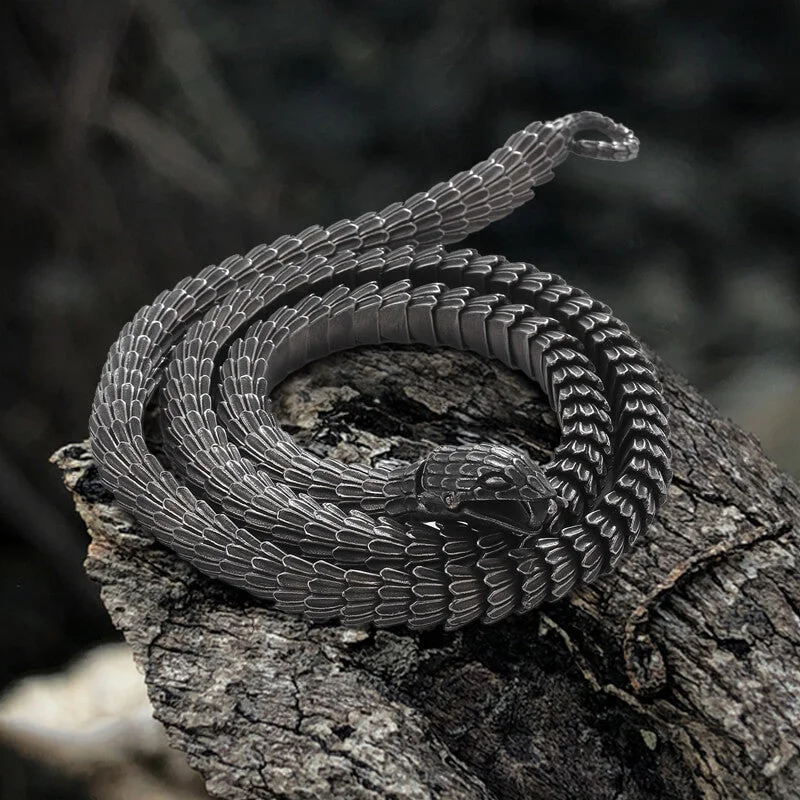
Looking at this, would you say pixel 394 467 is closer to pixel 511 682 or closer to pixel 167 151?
pixel 511 682

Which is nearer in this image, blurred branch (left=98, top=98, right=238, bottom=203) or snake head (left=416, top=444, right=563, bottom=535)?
snake head (left=416, top=444, right=563, bottom=535)

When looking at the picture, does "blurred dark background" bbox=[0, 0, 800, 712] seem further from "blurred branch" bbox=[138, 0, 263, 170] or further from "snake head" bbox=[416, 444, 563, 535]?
"snake head" bbox=[416, 444, 563, 535]

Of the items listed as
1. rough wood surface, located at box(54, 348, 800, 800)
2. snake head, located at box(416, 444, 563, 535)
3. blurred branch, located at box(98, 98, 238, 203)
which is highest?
snake head, located at box(416, 444, 563, 535)

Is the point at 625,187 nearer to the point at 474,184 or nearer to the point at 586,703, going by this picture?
the point at 474,184

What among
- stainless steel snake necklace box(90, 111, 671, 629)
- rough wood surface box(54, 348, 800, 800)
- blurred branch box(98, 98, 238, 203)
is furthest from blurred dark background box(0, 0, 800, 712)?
rough wood surface box(54, 348, 800, 800)

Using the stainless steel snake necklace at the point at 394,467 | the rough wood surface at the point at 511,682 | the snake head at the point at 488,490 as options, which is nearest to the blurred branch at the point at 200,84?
the stainless steel snake necklace at the point at 394,467

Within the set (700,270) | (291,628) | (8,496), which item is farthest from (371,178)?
(291,628)
